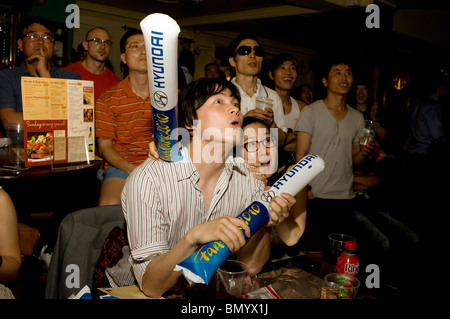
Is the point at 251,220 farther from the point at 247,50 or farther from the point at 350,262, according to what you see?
the point at 247,50

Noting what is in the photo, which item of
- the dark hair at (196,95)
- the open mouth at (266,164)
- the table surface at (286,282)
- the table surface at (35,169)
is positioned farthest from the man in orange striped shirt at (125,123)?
the table surface at (286,282)

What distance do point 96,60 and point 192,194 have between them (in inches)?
102

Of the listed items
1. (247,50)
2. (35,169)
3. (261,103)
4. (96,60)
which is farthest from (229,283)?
(96,60)

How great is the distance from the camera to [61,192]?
335cm

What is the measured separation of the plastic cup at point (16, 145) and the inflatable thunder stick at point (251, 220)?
5.50 ft

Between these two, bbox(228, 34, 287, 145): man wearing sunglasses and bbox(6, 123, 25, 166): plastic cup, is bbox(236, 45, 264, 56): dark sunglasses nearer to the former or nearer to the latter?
bbox(228, 34, 287, 145): man wearing sunglasses

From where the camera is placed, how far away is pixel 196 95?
5.13 ft

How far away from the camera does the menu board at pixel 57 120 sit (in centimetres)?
214

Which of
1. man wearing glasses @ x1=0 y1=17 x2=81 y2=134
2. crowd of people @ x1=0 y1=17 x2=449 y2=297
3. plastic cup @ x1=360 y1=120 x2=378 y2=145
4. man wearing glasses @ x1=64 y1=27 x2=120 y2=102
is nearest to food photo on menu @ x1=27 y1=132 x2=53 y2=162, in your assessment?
crowd of people @ x1=0 y1=17 x2=449 y2=297

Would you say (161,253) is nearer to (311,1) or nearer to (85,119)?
(85,119)

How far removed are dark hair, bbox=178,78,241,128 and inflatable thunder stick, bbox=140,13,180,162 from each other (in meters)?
0.43

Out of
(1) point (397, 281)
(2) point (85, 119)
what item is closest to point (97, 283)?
(2) point (85, 119)

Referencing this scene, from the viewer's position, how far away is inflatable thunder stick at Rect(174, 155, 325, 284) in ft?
3.47
